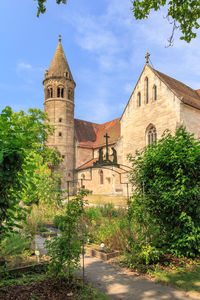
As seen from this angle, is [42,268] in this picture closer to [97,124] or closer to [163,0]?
[163,0]

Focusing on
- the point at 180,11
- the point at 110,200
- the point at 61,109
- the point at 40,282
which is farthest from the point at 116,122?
the point at 40,282

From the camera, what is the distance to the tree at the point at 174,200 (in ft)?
16.5

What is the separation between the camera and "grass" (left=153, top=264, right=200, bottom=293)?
3.96 m

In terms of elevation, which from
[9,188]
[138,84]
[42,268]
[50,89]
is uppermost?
[50,89]

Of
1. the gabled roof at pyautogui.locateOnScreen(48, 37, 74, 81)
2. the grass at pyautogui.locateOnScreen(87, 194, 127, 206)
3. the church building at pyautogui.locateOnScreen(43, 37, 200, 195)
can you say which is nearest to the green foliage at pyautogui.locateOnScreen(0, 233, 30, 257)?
the grass at pyautogui.locateOnScreen(87, 194, 127, 206)

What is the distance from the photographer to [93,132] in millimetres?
37250

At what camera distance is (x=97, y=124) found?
3972 cm

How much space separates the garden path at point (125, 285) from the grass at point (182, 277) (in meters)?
0.17

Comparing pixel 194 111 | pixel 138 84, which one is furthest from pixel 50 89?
pixel 194 111

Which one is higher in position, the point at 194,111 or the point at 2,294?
the point at 194,111

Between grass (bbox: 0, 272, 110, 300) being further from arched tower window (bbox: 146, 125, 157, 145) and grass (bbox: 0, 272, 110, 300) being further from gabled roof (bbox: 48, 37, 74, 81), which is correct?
gabled roof (bbox: 48, 37, 74, 81)

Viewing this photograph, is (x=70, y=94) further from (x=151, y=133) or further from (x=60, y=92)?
(x=151, y=133)

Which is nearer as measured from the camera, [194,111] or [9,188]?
[9,188]

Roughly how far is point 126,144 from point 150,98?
5.40m
